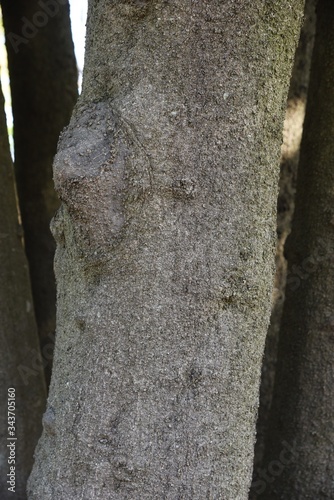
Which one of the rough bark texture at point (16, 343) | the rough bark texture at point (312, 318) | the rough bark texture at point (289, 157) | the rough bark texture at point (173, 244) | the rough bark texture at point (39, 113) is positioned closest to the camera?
the rough bark texture at point (173, 244)

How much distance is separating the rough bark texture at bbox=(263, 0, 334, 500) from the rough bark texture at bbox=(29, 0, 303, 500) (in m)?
0.57

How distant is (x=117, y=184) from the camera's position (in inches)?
50.9

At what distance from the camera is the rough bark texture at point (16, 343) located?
2113 mm

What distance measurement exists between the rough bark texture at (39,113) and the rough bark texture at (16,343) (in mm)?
594

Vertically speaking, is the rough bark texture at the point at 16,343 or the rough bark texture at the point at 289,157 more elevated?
the rough bark texture at the point at 289,157

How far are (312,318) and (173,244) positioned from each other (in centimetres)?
71

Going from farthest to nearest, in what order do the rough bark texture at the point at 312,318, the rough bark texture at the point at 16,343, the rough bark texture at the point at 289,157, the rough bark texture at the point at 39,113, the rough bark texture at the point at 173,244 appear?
the rough bark texture at the point at 39,113
the rough bark texture at the point at 289,157
the rough bark texture at the point at 16,343
the rough bark texture at the point at 312,318
the rough bark texture at the point at 173,244

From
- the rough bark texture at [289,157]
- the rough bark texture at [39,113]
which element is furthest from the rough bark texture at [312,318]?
the rough bark texture at [39,113]

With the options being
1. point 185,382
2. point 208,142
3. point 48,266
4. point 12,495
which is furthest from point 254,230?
point 48,266

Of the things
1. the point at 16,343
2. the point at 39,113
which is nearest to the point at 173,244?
the point at 16,343

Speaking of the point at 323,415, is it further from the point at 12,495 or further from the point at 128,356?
the point at 12,495

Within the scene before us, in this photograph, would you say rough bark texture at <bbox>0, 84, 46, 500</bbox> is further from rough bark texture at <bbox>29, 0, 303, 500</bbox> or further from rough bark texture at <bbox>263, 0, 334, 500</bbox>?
rough bark texture at <bbox>29, 0, 303, 500</bbox>

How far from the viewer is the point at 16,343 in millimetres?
2133

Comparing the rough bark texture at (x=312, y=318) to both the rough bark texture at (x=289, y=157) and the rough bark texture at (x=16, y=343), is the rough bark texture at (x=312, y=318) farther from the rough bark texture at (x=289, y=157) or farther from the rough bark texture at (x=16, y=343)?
the rough bark texture at (x=16, y=343)
